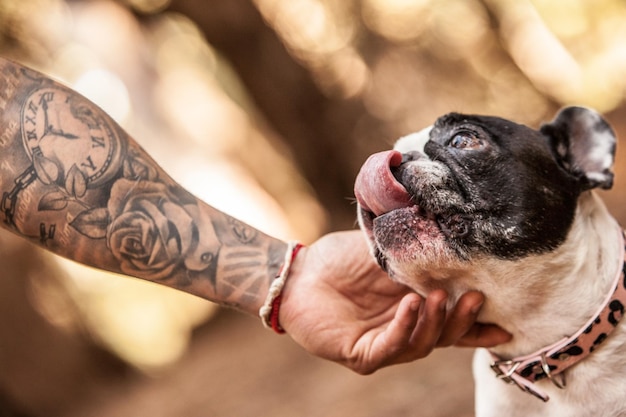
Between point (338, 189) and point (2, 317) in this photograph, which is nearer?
point (2, 317)

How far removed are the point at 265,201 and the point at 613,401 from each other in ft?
18.0

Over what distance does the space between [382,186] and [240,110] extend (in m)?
5.39

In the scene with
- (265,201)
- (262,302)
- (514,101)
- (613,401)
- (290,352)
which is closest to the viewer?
(613,401)

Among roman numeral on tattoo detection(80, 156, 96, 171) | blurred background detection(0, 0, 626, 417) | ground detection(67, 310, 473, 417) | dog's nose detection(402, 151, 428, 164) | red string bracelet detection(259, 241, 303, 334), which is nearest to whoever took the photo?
dog's nose detection(402, 151, 428, 164)

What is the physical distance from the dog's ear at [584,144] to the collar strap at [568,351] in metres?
0.24

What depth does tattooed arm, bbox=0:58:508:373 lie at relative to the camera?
2.37m

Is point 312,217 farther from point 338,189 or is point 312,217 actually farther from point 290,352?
point 290,352

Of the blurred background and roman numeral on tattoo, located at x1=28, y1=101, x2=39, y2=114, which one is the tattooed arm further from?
the blurred background

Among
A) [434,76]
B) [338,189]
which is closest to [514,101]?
[434,76]

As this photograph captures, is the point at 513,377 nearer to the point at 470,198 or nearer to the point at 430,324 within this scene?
the point at 430,324

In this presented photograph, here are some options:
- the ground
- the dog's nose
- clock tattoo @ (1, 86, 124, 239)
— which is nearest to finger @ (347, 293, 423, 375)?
the dog's nose

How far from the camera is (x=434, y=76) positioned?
299 inches

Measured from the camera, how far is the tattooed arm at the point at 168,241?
2.37 meters

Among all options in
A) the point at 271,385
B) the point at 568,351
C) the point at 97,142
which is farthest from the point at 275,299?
the point at 271,385
